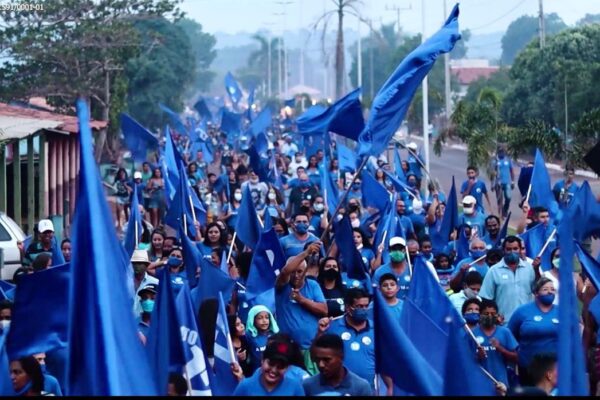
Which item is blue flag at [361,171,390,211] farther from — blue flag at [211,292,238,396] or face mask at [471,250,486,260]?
blue flag at [211,292,238,396]

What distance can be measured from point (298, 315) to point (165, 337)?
2.76 metres

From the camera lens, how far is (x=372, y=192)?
67.1ft

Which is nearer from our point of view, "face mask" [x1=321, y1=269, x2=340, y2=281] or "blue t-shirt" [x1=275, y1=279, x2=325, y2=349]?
"blue t-shirt" [x1=275, y1=279, x2=325, y2=349]

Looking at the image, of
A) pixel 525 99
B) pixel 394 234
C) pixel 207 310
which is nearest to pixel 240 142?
pixel 525 99

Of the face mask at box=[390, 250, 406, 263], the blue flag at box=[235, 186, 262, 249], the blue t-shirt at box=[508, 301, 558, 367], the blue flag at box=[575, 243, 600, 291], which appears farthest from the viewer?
the blue flag at box=[235, 186, 262, 249]

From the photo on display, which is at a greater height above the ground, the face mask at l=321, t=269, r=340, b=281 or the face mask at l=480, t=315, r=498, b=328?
the face mask at l=321, t=269, r=340, b=281

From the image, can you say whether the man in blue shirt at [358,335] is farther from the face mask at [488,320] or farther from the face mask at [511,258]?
the face mask at [511,258]

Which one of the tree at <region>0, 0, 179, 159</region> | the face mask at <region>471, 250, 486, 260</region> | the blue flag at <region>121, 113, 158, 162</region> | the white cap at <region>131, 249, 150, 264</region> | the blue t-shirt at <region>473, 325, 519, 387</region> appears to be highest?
the tree at <region>0, 0, 179, 159</region>

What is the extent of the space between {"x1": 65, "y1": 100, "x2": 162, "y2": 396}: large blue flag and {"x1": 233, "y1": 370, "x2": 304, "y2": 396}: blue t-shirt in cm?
120

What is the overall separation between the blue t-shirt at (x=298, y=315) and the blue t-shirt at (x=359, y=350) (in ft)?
3.33

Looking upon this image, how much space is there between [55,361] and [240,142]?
36.7 metres

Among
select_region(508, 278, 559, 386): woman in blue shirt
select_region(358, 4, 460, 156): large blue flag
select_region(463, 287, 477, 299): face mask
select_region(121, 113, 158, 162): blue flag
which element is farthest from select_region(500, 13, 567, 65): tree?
select_region(508, 278, 559, 386): woman in blue shirt

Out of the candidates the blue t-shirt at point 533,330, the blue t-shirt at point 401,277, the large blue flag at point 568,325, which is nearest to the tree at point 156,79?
the blue t-shirt at point 401,277

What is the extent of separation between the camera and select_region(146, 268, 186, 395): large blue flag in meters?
8.57
